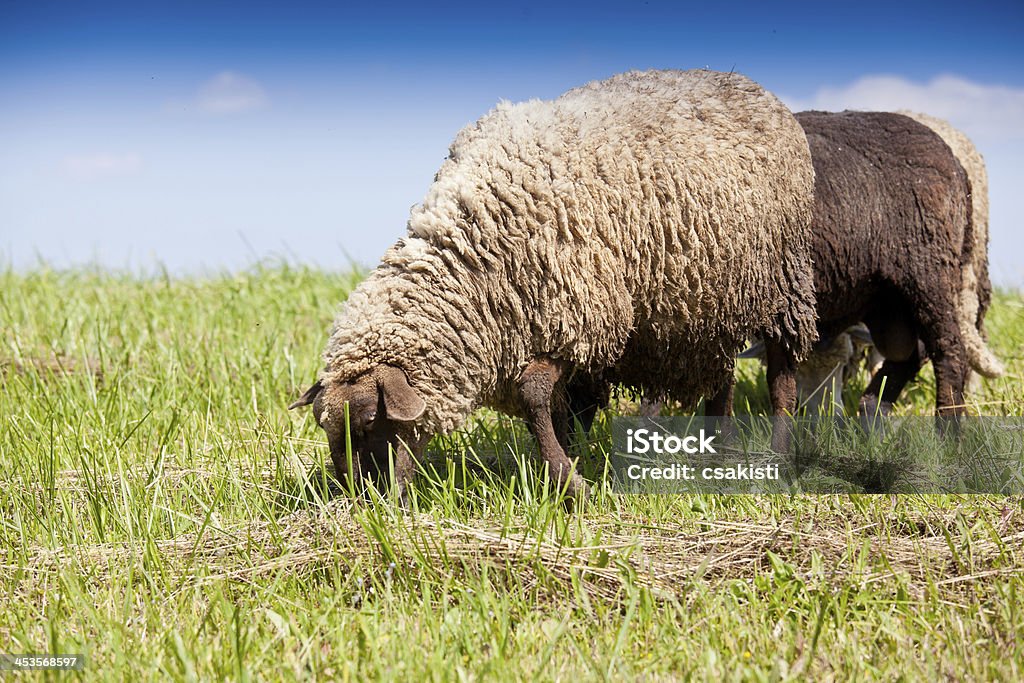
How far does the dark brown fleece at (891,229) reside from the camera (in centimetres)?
425

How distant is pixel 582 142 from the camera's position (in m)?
3.50

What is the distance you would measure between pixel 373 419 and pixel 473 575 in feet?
2.26

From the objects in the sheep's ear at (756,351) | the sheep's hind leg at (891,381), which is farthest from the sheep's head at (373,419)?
the sheep's ear at (756,351)

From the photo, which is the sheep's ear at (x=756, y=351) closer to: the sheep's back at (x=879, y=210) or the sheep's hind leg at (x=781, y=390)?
the sheep's back at (x=879, y=210)

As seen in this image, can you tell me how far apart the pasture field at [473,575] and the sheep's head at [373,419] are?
15 centimetres

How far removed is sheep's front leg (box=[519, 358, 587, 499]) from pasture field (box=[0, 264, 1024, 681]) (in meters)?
0.14

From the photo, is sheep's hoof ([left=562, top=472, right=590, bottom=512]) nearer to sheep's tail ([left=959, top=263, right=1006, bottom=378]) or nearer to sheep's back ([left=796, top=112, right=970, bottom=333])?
sheep's back ([left=796, top=112, right=970, bottom=333])

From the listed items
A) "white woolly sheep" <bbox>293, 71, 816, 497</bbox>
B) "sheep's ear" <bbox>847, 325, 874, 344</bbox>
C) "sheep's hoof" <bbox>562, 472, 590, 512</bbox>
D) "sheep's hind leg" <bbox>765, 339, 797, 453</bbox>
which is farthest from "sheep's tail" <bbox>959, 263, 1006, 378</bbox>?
"sheep's hoof" <bbox>562, 472, 590, 512</bbox>

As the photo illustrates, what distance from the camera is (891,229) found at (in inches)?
172

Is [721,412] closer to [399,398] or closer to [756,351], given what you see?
[756,351]

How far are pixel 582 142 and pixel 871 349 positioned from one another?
3.51 m

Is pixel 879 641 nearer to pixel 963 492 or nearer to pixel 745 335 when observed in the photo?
pixel 963 492

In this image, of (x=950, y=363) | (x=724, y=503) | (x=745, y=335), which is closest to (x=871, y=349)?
(x=950, y=363)

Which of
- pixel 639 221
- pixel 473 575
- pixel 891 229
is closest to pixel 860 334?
pixel 891 229
